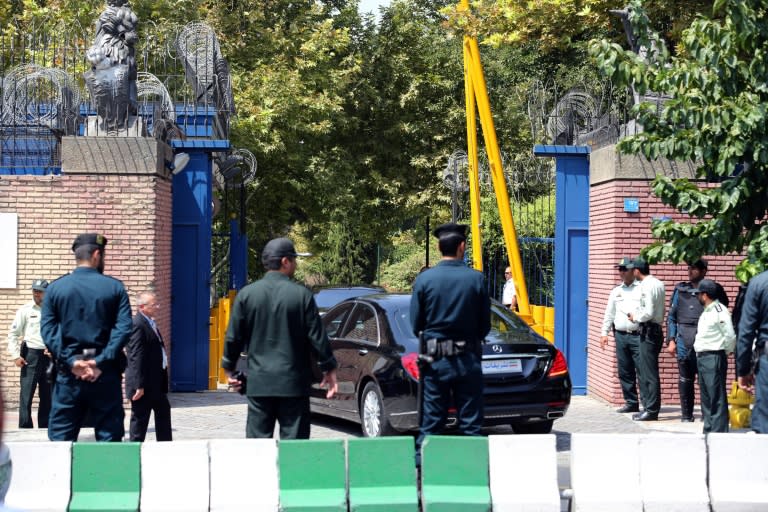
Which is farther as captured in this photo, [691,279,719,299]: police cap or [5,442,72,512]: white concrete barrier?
[691,279,719,299]: police cap

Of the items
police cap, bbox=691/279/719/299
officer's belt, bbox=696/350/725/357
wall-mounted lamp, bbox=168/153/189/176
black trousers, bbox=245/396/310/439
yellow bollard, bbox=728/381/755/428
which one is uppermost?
wall-mounted lamp, bbox=168/153/189/176

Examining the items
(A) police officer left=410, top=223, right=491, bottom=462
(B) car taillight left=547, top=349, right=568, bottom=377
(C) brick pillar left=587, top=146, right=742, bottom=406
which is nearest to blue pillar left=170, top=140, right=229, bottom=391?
(C) brick pillar left=587, top=146, right=742, bottom=406

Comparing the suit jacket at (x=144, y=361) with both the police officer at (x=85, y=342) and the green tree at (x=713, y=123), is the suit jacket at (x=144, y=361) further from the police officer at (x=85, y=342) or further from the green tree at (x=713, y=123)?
the green tree at (x=713, y=123)

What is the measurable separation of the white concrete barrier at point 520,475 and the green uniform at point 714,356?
385cm

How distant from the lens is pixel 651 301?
12461 millimetres

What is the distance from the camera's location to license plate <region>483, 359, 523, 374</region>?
405 inches

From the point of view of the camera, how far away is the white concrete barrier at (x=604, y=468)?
7.70 meters

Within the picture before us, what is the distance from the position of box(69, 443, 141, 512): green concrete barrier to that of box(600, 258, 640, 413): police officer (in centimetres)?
672

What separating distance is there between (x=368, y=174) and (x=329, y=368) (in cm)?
2762

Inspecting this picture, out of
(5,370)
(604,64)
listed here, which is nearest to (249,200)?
(5,370)

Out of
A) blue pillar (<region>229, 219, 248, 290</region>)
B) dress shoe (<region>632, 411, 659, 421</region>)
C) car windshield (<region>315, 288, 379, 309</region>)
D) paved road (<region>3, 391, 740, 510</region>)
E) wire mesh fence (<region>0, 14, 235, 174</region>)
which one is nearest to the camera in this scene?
paved road (<region>3, 391, 740, 510</region>)

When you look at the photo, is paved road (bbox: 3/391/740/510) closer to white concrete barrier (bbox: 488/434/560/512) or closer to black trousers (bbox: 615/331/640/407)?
black trousers (bbox: 615/331/640/407)

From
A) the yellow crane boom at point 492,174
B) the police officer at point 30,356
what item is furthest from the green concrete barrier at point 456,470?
the yellow crane boom at point 492,174

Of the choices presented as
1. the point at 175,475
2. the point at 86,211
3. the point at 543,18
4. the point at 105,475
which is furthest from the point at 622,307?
the point at 543,18
